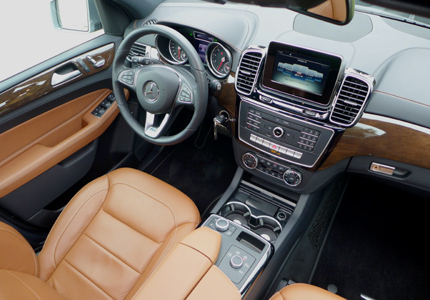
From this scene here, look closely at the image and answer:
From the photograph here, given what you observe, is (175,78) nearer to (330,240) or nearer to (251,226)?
(251,226)

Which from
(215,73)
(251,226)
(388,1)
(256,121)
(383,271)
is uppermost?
(388,1)

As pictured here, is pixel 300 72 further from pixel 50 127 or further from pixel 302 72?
pixel 50 127

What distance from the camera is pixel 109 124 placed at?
1988 mm

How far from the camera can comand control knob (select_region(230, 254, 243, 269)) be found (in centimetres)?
129

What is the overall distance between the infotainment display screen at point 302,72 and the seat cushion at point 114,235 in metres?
0.66

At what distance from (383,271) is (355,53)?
125 centimetres

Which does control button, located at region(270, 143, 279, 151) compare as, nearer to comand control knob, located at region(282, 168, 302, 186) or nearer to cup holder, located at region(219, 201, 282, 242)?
comand control knob, located at region(282, 168, 302, 186)

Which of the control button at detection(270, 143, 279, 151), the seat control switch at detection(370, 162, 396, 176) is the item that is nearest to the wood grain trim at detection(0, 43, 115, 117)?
the control button at detection(270, 143, 279, 151)

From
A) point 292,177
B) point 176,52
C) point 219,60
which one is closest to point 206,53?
point 219,60

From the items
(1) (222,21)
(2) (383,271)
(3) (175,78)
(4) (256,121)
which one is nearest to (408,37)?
(4) (256,121)

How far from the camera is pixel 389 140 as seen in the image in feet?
4.30

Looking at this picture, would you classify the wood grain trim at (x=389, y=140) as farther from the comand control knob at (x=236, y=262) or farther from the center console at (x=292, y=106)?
the comand control knob at (x=236, y=262)

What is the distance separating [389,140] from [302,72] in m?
0.42

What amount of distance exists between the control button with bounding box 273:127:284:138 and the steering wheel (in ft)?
1.05
